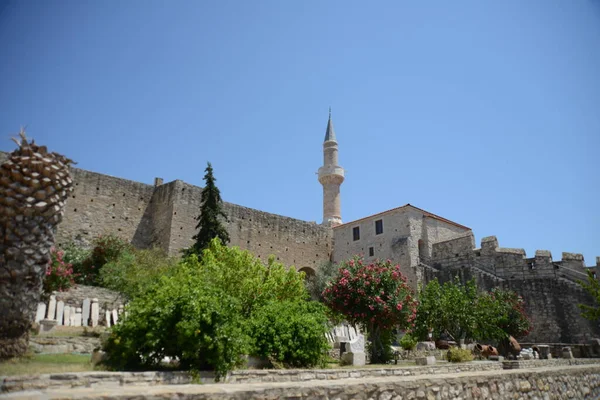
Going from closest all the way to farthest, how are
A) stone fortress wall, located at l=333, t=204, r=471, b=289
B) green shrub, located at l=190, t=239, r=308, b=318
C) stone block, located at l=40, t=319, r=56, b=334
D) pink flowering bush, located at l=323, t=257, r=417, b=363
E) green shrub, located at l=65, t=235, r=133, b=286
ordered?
stone block, located at l=40, t=319, r=56, b=334
green shrub, located at l=190, t=239, r=308, b=318
pink flowering bush, located at l=323, t=257, r=417, b=363
green shrub, located at l=65, t=235, r=133, b=286
stone fortress wall, located at l=333, t=204, r=471, b=289

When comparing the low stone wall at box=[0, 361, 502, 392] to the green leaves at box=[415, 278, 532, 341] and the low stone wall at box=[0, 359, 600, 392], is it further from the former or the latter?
the green leaves at box=[415, 278, 532, 341]

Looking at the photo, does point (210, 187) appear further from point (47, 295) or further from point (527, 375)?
point (527, 375)

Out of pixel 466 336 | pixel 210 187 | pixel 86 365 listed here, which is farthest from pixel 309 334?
pixel 210 187

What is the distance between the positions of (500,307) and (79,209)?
20.8 meters

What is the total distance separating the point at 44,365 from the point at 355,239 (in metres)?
25.9

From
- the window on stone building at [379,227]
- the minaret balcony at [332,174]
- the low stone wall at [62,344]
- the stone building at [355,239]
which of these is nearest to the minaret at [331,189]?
the minaret balcony at [332,174]

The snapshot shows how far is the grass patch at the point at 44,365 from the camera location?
5873 millimetres

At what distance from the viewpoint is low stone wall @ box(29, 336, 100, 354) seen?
824 cm

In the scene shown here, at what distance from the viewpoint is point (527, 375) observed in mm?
8391

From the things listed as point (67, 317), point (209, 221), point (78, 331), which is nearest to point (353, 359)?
point (78, 331)

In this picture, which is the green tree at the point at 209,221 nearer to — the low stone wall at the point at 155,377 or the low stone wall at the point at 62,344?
the low stone wall at the point at 62,344

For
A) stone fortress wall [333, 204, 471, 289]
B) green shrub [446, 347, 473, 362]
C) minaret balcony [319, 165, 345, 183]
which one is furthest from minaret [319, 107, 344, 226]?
green shrub [446, 347, 473, 362]

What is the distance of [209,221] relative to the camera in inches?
850

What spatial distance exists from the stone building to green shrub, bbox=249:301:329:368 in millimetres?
15941
